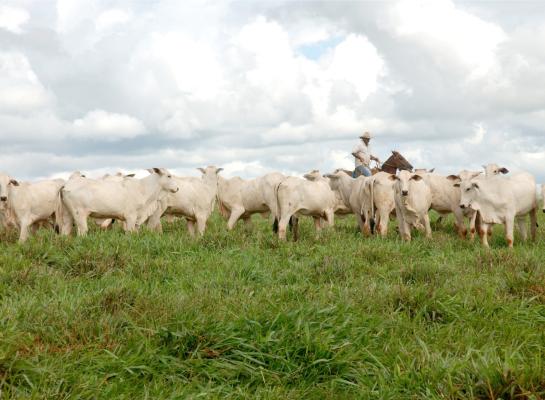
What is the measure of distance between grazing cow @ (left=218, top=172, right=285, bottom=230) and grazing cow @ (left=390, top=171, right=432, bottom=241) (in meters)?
3.25

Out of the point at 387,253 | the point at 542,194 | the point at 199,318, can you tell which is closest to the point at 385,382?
the point at 199,318

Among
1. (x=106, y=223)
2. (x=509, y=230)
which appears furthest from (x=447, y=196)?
(x=106, y=223)

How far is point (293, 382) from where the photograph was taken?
4.97 m

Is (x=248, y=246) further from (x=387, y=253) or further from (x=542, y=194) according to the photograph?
(x=542, y=194)

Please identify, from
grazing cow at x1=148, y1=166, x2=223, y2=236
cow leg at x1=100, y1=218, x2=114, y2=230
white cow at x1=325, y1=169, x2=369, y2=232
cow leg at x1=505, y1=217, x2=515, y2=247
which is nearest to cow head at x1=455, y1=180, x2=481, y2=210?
cow leg at x1=505, y1=217, x2=515, y2=247

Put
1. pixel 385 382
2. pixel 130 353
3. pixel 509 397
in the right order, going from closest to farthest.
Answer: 1. pixel 509 397
2. pixel 385 382
3. pixel 130 353

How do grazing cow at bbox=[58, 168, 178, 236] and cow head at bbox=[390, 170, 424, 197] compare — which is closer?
grazing cow at bbox=[58, 168, 178, 236]

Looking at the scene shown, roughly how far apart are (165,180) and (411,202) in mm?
5333

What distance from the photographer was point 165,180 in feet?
45.5

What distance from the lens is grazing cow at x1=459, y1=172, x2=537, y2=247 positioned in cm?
1226

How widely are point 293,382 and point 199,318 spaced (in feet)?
3.29

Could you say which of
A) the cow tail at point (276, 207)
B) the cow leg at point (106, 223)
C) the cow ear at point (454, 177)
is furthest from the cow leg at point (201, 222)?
the cow ear at point (454, 177)

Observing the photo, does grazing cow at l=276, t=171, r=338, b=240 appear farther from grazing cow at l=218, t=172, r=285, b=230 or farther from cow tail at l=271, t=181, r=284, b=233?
grazing cow at l=218, t=172, r=285, b=230

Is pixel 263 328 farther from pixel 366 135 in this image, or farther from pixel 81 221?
pixel 366 135
